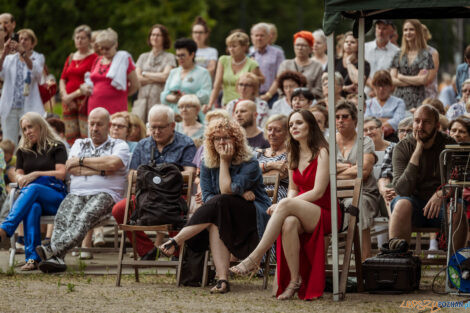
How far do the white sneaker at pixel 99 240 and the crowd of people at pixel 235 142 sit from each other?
1.18 feet

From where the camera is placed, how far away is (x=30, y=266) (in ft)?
32.8

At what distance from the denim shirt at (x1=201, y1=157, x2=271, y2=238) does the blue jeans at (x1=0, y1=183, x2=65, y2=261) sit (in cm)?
212

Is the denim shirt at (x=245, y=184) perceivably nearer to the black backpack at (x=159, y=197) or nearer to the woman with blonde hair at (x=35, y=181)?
the black backpack at (x=159, y=197)

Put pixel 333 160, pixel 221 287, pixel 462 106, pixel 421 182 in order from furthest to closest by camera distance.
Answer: pixel 462 106 → pixel 421 182 → pixel 221 287 → pixel 333 160

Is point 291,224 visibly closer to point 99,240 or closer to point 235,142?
point 235,142

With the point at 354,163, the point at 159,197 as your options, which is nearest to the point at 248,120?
the point at 354,163

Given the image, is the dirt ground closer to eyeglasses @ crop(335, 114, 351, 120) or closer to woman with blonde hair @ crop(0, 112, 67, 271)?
woman with blonde hair @ crop(0, 112, 67, 271)

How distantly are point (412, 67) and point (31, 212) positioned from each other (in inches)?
214

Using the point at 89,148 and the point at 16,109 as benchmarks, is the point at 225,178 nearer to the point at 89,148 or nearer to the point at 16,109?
the point at 89,148

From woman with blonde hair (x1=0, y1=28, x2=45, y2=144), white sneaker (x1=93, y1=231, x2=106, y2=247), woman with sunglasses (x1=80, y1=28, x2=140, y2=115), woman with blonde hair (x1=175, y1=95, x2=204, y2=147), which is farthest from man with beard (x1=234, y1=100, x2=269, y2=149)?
woman with blonde hair (x1=0, y1=28, x2=45, y2=144)

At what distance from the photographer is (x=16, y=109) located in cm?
1370

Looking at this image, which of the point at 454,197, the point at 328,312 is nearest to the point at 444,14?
the point at 454,197

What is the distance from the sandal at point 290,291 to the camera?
8.02 metres

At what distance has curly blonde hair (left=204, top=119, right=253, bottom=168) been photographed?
29.4ft
